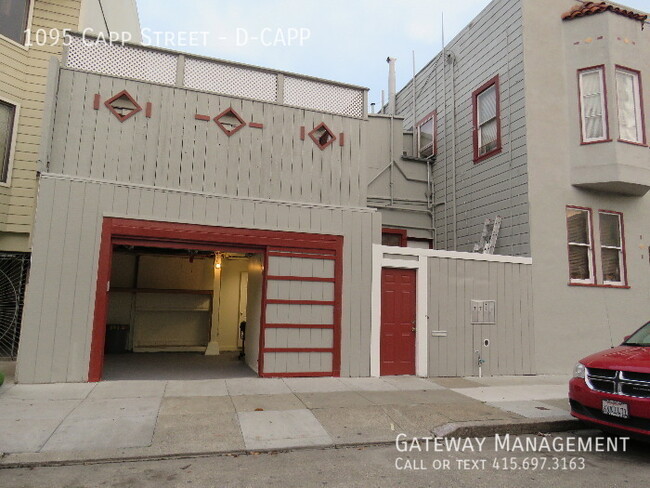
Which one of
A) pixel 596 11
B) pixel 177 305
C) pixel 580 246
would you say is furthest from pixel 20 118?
pixel 596 11

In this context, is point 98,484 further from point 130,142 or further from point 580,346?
point 580,346

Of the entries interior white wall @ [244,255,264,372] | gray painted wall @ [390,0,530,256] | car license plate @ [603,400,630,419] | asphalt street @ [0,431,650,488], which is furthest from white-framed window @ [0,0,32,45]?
car license plate @ [603,400,630,419]

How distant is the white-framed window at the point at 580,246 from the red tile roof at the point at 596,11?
5.06 meters

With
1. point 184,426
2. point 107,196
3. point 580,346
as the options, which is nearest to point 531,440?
point 184,426

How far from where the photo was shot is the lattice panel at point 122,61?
9102 millimetres

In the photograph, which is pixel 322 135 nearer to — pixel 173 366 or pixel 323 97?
pixel 323 97

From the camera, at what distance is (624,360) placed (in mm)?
5684

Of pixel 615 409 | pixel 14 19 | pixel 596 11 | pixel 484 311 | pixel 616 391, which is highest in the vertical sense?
pixel 596 11

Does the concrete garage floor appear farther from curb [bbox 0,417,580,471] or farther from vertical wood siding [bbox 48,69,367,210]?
curb [bbox 0,417,580,471]

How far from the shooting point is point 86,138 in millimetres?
8891

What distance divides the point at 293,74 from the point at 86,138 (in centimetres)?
457

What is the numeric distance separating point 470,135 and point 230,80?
7149 millimetres

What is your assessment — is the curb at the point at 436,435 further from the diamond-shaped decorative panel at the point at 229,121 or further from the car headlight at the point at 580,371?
the diamond-shaped decorative panel at the point at 229,121

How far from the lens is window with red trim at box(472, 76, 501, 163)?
40.7ft
